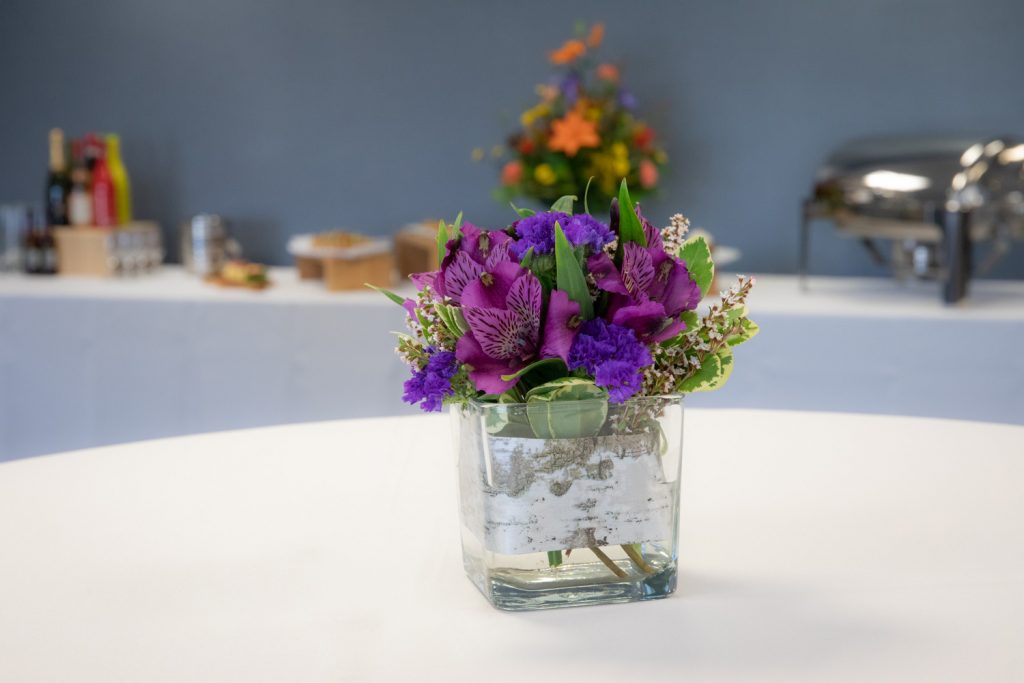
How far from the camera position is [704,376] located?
29.4 inches

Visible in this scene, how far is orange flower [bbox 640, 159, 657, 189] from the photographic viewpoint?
254cm

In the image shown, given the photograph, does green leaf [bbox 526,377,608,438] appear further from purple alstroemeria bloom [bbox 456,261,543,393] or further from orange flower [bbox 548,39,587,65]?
orange flower [bbox 548,39,587,65]

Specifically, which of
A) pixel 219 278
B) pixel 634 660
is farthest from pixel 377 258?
pixel 634 660

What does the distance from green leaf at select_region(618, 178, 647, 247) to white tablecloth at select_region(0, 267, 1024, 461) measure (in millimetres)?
1602

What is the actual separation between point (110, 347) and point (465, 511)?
2.02 meters

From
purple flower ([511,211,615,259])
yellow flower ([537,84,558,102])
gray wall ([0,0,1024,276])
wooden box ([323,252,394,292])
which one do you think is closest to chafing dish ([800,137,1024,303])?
gray wall ([0,0,1024,276])

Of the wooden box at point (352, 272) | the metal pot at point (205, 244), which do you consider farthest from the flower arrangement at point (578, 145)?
the metal pot at point (205, 244)

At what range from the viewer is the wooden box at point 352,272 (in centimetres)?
256

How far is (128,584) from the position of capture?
785 mm

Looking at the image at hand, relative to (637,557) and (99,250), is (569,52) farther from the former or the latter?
(637,557)

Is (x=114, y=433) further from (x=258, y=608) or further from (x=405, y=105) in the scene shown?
(x=258, y=608)

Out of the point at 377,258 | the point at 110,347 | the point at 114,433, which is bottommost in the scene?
the point at 114,433

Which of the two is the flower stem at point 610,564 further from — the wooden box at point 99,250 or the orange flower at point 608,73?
the wooden box at point 99,250

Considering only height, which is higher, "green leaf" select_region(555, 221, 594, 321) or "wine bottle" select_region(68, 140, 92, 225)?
"wine bottle" select_region(68, 140, 92, 225)
